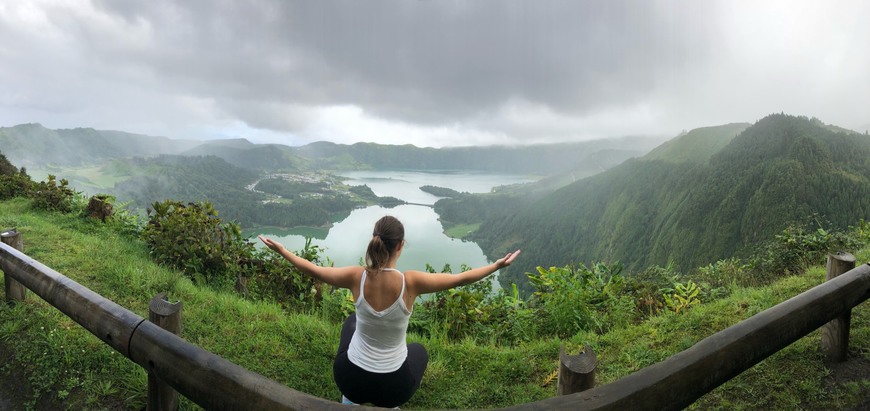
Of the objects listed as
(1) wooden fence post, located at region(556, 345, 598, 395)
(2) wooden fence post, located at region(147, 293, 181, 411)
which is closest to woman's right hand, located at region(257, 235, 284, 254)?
(2) wooden fence post, located at region(147, 293, 181, 411)

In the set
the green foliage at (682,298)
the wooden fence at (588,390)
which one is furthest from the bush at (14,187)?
the green foliage at (682,298)

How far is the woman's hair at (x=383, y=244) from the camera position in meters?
2.42

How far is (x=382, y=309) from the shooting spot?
94.0 inches

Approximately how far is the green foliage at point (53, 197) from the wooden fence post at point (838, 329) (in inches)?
443

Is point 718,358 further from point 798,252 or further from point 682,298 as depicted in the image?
point 798,252

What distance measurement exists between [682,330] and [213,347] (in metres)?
4.41

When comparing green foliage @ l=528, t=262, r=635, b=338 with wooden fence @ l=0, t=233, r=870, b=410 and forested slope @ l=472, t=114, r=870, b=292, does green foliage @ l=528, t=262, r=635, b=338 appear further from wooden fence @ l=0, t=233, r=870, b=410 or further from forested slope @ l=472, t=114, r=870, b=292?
forested slope @ l=472, t=114, r=870, b=292

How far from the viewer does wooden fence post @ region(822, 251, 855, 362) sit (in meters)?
3.00

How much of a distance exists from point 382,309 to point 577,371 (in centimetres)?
115

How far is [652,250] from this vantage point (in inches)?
2955

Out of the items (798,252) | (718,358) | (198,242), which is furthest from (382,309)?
(798,252)

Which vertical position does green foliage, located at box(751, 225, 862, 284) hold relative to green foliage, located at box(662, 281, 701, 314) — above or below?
above

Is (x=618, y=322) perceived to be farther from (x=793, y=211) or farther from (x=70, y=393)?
(x=793, y=211)

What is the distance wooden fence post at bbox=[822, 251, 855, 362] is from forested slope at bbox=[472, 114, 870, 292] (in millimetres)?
43267
